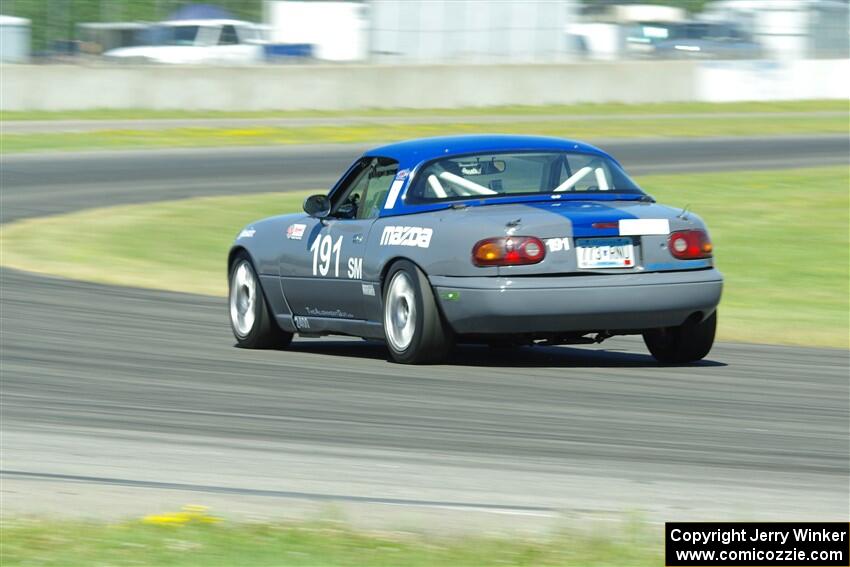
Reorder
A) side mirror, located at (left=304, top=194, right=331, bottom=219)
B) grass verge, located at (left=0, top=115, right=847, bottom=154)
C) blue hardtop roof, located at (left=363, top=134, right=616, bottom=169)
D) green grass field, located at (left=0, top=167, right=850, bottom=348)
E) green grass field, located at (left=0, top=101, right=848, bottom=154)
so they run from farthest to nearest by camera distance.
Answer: green grass field, located at (left=0, top=101, right=848, bottom=154) < grass verge, located at (left=0, top=115, right=847, bottom=154) < green grass field, located at (left=0, top=167, right=850, bottom=348) < side mirror, located at (left=304, top=194, right=331, bottom=219) < blue hardtop roof, located at (left=363, top=134, right=616, bottom=169)

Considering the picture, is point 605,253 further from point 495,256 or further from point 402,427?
point 402,427

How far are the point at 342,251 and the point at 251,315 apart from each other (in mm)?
1200

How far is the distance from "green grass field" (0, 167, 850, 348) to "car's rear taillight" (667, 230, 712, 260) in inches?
106

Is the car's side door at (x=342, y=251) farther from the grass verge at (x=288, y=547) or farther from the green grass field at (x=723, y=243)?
the grass verge at (x=288, y=547)

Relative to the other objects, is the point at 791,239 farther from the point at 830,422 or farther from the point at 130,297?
the point at 830,422

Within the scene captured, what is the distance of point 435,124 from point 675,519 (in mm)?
30241

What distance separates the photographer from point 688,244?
9.05m

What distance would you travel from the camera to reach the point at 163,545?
203 inches

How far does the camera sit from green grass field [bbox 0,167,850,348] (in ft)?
45.2

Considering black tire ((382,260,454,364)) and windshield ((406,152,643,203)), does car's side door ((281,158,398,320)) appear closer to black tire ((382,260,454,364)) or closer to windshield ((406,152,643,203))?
black tire ((382,260,454,364))

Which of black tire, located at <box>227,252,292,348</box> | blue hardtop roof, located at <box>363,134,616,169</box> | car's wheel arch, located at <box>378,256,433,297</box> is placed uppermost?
blue hardtop roof, located at <box>363,134,616,169</box>

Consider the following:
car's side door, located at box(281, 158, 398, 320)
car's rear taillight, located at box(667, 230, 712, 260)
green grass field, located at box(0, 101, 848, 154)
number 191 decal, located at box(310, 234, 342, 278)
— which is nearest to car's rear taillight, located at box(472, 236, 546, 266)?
car's rear taillight, located at box(667, 230, 712, 260)
